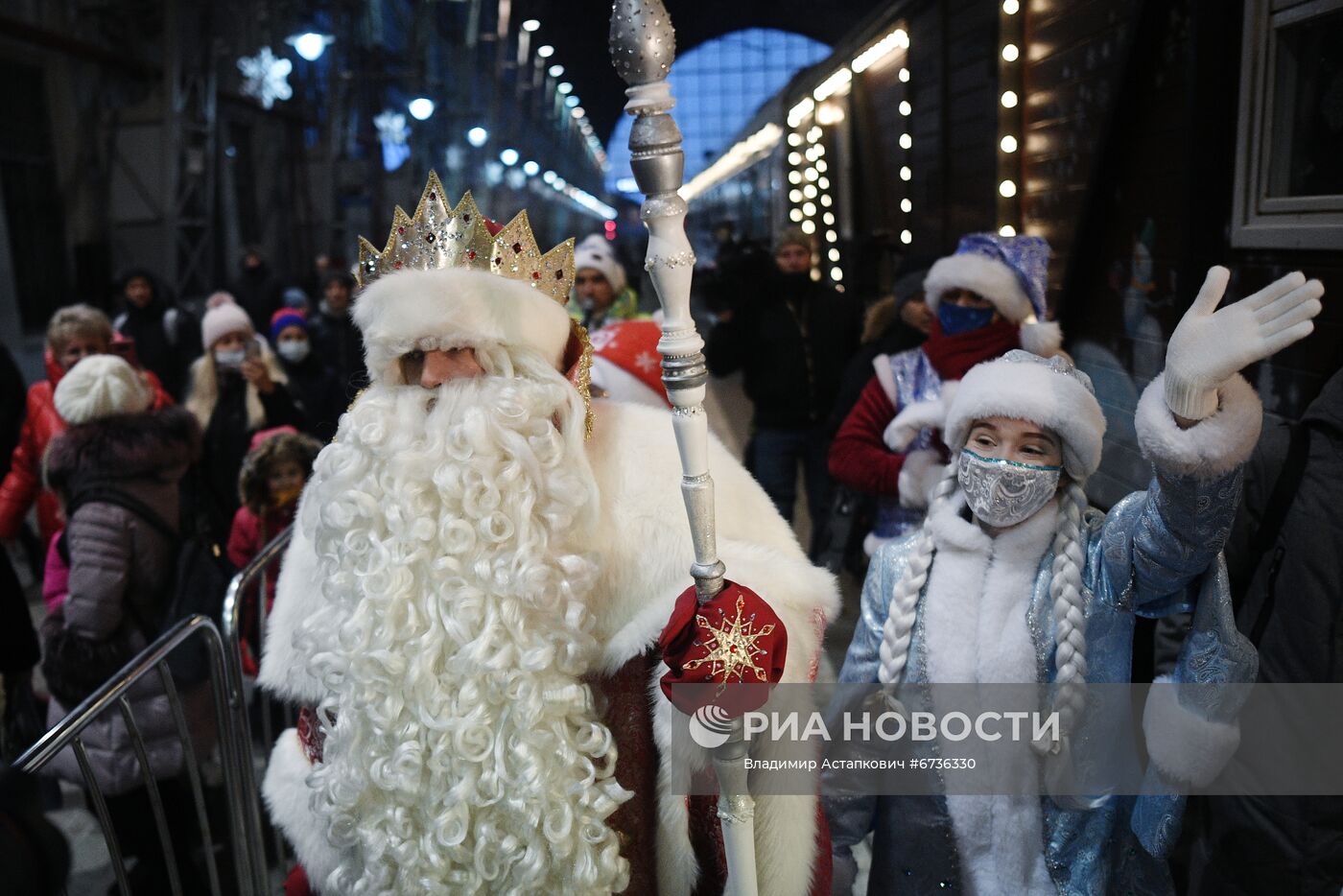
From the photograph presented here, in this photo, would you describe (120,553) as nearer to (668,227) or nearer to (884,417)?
(884,417)

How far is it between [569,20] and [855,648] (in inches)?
57.3

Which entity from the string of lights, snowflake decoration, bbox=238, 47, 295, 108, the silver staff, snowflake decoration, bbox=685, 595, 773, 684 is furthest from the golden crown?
snowflake decoration, bbox=238, 47, 295, 108

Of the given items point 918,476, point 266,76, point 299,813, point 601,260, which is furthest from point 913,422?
point 266,76

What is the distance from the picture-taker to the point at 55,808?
123 inches

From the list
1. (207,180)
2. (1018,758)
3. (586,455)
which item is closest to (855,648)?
(1018,758)

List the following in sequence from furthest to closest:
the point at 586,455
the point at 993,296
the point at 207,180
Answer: the point at 207,180
the point at 993,296
the point at 586,455

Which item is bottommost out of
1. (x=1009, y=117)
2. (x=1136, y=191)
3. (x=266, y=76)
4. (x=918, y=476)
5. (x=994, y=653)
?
(x=994, y=653)

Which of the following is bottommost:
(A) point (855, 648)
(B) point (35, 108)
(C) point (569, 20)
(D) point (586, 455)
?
(A) point (855, 648)

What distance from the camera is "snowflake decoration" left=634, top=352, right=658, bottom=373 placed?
12.5ft

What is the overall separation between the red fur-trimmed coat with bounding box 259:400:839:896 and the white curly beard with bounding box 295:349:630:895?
66 mm

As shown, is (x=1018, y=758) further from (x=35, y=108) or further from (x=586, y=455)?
(x=35, y=108)

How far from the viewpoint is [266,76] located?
12125 millimetres

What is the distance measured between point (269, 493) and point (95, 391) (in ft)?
2.24

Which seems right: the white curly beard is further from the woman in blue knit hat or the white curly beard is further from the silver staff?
the woman in blue knit hat
